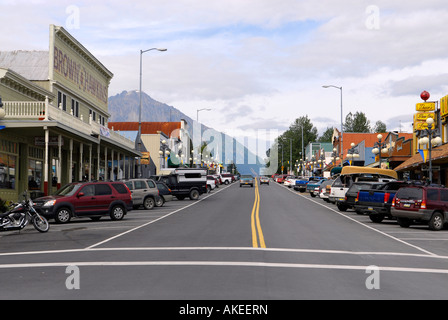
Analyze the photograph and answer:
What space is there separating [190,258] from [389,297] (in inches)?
198

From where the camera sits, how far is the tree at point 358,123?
485ft

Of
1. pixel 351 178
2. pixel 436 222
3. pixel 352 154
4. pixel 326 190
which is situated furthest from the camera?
pixel 352 154

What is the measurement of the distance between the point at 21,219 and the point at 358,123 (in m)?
137

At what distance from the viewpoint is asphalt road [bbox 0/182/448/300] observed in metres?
8.55

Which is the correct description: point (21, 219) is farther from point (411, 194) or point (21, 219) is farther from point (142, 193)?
point (411, 194)

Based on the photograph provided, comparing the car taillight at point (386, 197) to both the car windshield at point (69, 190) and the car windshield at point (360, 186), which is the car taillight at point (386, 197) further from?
the car windshield at point (69, 190)

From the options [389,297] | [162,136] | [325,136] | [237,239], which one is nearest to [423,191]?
[237,239]

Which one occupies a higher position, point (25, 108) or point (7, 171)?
point (25, 108)

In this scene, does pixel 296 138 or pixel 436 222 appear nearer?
pixel 436 222

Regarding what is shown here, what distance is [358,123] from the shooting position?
5842 inches

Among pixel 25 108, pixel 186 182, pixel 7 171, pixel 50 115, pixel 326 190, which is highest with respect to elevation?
pixel 25 108

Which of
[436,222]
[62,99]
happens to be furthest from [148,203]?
[436,222]

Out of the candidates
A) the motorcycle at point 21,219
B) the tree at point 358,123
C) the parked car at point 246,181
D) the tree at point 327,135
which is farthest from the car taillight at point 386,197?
the tree at point 327,135

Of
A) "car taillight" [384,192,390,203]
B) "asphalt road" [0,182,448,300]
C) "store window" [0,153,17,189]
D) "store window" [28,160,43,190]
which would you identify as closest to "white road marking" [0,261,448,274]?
"asphalt road" [0,182,448,300]
